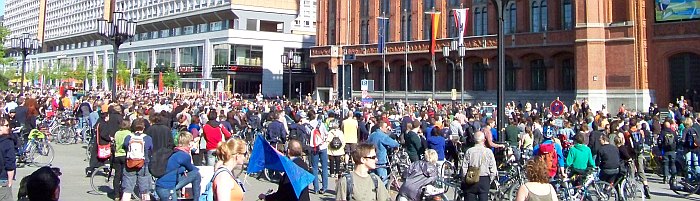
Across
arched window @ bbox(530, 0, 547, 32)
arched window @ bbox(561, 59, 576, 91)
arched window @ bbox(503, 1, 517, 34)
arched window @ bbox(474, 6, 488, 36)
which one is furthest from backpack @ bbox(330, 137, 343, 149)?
arched window @ bbox(474, 6, 488, 36)

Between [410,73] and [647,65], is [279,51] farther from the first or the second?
[647,65]

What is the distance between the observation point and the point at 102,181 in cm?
1358

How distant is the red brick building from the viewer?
39281mm

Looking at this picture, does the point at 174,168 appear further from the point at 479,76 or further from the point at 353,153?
the point at 479,76

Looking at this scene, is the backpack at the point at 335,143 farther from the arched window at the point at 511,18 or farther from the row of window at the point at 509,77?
the arched window at the point at 511,18

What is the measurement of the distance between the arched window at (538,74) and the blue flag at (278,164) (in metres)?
41.4

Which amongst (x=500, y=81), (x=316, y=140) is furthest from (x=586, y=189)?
(x=316, y=140)

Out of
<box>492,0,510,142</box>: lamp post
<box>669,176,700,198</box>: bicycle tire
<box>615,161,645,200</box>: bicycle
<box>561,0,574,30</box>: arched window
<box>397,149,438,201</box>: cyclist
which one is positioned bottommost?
<box>669,176,700,198</box>: bicycle tire

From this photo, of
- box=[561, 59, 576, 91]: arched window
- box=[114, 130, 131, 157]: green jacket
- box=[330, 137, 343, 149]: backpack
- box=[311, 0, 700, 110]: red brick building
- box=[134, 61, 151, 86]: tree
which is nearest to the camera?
box=[114, 130, 131, 157]: green jacket

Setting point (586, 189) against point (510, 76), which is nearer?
point (586, 189)

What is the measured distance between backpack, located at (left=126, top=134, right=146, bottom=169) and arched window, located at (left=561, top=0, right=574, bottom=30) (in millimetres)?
38132

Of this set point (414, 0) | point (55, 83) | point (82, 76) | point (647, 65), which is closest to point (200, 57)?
point (82, 76)

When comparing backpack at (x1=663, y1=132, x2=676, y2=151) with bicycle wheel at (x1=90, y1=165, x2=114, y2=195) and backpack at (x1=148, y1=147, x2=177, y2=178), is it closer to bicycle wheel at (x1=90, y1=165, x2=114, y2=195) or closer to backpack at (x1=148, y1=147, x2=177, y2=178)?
backpack at (x1=148, y1=147, x2=177, y2=178)

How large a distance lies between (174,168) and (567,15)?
3919cm
